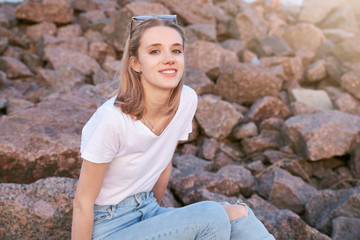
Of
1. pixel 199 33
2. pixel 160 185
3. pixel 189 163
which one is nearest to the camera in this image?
pixel 160 185

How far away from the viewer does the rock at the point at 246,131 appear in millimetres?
4887

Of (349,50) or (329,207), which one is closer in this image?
(329,207)

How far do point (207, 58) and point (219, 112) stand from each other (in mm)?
1615

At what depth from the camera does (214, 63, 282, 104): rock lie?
18.0 ft

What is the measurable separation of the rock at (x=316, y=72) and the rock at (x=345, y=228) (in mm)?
4009

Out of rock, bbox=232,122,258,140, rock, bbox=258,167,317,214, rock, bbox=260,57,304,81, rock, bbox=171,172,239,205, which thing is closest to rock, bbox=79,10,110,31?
rock, bbox=260,57,304,81

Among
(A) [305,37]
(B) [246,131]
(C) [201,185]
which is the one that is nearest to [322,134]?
(B) [246,131]

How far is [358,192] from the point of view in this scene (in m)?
3.32

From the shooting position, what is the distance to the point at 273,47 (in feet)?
23.8

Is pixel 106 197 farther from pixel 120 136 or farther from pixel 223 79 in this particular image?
pixel 223 79

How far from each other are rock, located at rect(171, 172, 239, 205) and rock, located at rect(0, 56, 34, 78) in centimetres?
462

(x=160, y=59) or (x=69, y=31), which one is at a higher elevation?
(x=160, y=59)

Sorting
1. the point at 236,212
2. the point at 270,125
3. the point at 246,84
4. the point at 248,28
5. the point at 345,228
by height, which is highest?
the point at 248,28

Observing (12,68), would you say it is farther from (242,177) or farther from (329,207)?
(329,207)
